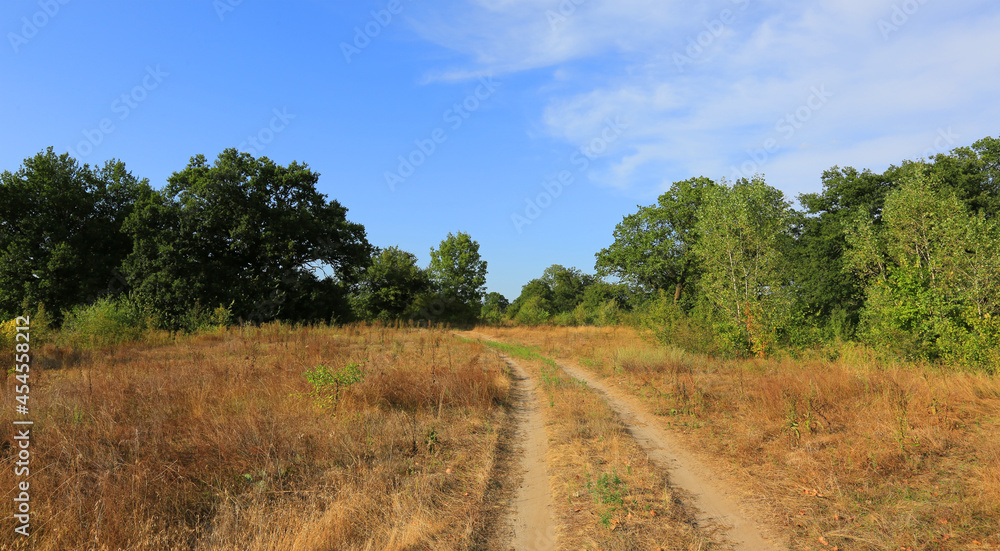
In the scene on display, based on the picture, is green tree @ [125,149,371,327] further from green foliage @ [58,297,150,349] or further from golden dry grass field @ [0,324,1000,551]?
golden dry grass field @ [0,324,1000,551]

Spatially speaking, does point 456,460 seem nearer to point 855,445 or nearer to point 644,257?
point 855,445

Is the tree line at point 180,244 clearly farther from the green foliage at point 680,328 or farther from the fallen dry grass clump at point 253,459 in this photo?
the green foliage at point 680,328

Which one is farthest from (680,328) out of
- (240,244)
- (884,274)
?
(240,244)

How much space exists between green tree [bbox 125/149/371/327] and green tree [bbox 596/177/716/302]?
24.1 metres

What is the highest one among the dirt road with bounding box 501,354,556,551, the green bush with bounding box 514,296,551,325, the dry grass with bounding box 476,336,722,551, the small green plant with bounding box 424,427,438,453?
the green bush with bounding box 514,296,551,325

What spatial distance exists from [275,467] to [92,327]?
63.8 ft

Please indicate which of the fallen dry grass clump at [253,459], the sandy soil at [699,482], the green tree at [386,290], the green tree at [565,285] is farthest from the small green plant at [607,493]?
the green tree at [565,285]

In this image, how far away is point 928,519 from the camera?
4.96 metres

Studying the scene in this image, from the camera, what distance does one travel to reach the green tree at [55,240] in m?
28.8

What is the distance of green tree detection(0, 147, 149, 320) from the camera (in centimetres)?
2881

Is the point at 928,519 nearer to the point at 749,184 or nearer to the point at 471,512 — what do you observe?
the point at 471,512

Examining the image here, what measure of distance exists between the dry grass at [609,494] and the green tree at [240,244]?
2608 cm

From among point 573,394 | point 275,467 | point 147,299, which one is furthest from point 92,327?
point 573,394

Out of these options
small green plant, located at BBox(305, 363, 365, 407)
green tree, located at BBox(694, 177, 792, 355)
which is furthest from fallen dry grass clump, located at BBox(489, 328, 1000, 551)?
small green plant, located at BBox(305, 363, 365, 407)
